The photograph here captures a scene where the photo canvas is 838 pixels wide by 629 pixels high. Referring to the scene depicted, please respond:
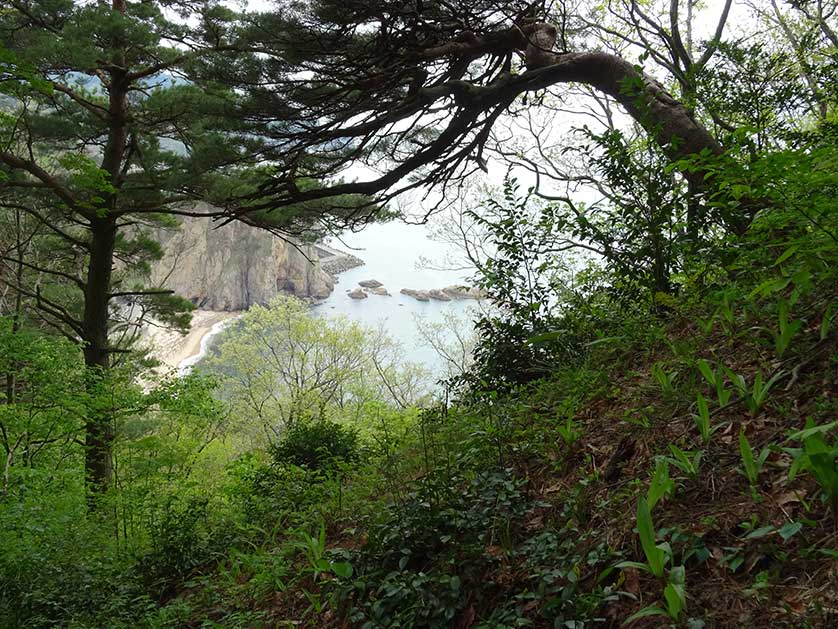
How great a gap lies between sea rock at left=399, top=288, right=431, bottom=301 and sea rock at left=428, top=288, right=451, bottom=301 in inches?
8.6

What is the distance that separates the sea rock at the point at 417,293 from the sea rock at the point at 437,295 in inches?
8.6

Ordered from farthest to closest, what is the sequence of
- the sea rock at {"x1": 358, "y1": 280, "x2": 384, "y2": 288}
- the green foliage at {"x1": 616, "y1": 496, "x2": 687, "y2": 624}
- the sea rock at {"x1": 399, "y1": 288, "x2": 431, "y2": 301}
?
the sea rock at {"x1": 358, "y1": 280, "x2": 384, "y2": 288} < the sea rock at {"x1": 399, "y1": 288, "x2": 431, "y2": 301} < the green foliage at {"x1": 616, "y1": 496, "x2": 687, "y2": 624}

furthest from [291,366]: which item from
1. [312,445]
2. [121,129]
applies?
[312,445]

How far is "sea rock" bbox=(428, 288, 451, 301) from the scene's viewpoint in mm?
26638

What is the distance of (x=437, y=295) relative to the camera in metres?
27.4

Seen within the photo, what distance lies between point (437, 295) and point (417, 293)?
1669 millimetres

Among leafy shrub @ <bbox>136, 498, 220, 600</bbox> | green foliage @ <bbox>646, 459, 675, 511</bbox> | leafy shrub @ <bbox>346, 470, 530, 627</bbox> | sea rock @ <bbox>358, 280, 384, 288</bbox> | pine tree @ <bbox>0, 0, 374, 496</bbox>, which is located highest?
sea rock @ <bbox>358, 280, 384, 288</bbox>

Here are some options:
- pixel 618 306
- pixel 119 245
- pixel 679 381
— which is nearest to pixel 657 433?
pixel 679 381

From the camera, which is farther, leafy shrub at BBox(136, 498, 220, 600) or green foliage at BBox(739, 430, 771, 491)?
leafy shrub at BBox(136, 498, 220, 600)

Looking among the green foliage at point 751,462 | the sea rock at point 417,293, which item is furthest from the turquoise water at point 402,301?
the green foliage at point 751,462

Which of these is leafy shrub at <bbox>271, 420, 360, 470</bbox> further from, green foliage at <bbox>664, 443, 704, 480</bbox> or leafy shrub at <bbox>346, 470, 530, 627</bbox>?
green foliage at <bbox>664, 443, 704, 480</bbox>

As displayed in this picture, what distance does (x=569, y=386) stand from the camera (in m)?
2.96

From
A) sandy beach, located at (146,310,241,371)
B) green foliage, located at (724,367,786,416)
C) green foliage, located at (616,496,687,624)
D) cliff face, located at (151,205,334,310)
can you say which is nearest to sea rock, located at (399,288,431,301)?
cliff face, located at (151,205,334,310)

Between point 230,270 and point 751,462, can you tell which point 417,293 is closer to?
point 230,270
